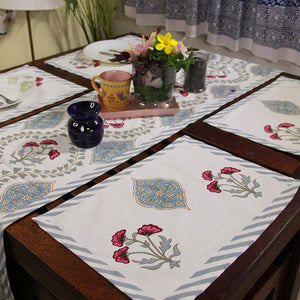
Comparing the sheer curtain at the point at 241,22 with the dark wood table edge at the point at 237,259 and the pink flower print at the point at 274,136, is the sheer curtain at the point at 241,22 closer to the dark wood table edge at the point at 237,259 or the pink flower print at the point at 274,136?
the pink flower print at the point at 274,136

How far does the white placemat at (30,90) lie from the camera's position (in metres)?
1.20

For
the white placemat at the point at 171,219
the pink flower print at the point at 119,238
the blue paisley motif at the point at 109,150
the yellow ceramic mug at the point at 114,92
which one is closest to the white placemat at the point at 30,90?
the yellow ceramic mug at the point at 114,92

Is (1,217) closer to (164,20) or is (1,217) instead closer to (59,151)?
(59,151)

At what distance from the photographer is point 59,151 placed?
3.22 ft

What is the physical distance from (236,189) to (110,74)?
575mm

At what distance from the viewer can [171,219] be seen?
76 centimetres

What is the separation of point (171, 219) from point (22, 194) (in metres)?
0.33

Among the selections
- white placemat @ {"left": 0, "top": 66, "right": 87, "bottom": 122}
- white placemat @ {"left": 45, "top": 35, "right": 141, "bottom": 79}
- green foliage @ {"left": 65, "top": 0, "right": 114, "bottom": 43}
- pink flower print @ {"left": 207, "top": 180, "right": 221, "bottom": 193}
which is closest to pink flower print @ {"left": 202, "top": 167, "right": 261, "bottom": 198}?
pink flower print @ {"left": 207, "top": 180, "right": 221, "bottom": 193}

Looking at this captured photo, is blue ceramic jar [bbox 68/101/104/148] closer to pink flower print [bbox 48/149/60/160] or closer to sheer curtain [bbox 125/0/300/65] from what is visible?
pink flower print [bbox 48/149/60/160]

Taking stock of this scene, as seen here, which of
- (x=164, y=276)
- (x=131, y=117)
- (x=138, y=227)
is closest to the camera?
(x=164, y=276)

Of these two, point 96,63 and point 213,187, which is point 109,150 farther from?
point 96,63

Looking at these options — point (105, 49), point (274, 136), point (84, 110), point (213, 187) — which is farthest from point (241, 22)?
point (213, 187)

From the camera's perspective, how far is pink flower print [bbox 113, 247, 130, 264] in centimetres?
67

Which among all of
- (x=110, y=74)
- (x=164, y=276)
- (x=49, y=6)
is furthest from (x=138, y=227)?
(x=49, y=6)
